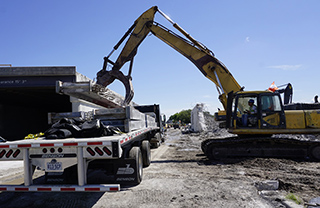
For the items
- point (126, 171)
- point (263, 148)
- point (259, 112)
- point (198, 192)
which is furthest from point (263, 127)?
point (126, 171)

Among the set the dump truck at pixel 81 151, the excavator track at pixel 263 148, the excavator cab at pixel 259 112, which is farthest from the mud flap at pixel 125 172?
the excavator cab at pixel 259 112

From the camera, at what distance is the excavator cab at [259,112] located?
8.95m

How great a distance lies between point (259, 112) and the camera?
8.98 meters

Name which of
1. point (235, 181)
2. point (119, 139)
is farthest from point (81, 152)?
point (235, 181)

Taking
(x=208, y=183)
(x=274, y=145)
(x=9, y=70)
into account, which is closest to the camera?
(x=208, y=183)

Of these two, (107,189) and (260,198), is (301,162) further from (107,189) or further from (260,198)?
(107,189)

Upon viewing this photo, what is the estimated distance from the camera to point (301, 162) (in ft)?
27.7

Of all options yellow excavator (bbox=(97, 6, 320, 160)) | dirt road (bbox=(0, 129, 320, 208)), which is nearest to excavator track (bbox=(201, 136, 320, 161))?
yellow excavator (bbox=(97, 6, 320, 160))

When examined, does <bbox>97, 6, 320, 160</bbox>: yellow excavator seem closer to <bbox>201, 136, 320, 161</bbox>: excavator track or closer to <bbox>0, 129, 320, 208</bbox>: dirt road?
<bbox>201, 136, 320, 161</bbox>: excavator track

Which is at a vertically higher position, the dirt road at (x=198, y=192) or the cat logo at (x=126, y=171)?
the cat logo at (x=126, y=171)

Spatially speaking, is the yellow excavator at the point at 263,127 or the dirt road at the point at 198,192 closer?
the dirt road at the point at 198,192

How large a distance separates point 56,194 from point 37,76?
12.6m

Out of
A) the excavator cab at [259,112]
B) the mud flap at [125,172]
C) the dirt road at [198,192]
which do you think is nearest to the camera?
the dirt road at [198,192]

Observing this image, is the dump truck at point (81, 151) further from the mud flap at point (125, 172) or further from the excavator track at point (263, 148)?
the excavator track at point (263, 148)
